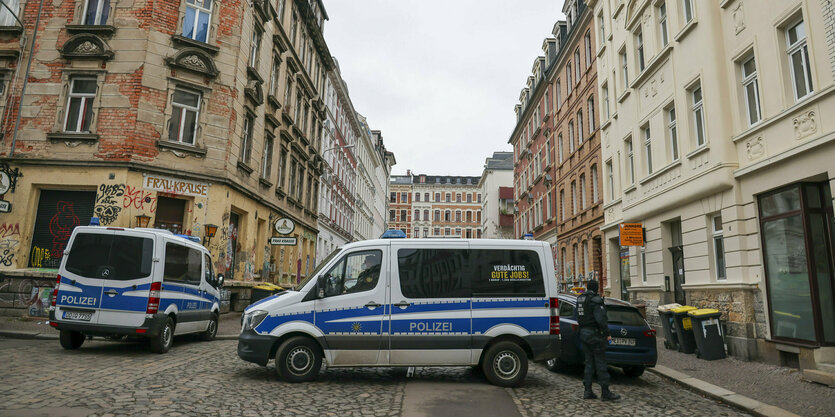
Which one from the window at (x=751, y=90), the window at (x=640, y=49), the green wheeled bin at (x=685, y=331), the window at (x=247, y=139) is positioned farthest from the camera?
the window at (x=247, y=139)

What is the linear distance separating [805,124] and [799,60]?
4.78 feet

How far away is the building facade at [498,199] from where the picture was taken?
57.8m

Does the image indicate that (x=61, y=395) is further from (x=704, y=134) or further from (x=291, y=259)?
(x=291, y=259)

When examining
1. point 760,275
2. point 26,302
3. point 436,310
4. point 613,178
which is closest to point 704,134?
point 760,275

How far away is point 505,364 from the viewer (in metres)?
7.68

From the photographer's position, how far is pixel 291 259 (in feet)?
82.9

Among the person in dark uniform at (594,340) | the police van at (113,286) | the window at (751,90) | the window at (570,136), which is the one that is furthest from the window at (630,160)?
the police van at (113,286)

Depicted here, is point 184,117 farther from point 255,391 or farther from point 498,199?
point 498,199

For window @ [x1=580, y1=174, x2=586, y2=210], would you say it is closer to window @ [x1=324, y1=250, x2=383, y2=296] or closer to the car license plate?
the car license plate

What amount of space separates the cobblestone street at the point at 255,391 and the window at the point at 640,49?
11.9 meters

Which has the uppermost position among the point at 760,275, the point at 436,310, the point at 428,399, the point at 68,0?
the point at 68,0

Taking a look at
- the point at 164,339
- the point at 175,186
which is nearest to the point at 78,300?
the point at 164,339

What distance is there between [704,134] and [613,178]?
7.04m

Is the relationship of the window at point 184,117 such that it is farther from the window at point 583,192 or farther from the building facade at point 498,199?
the building facade at point 498,199
